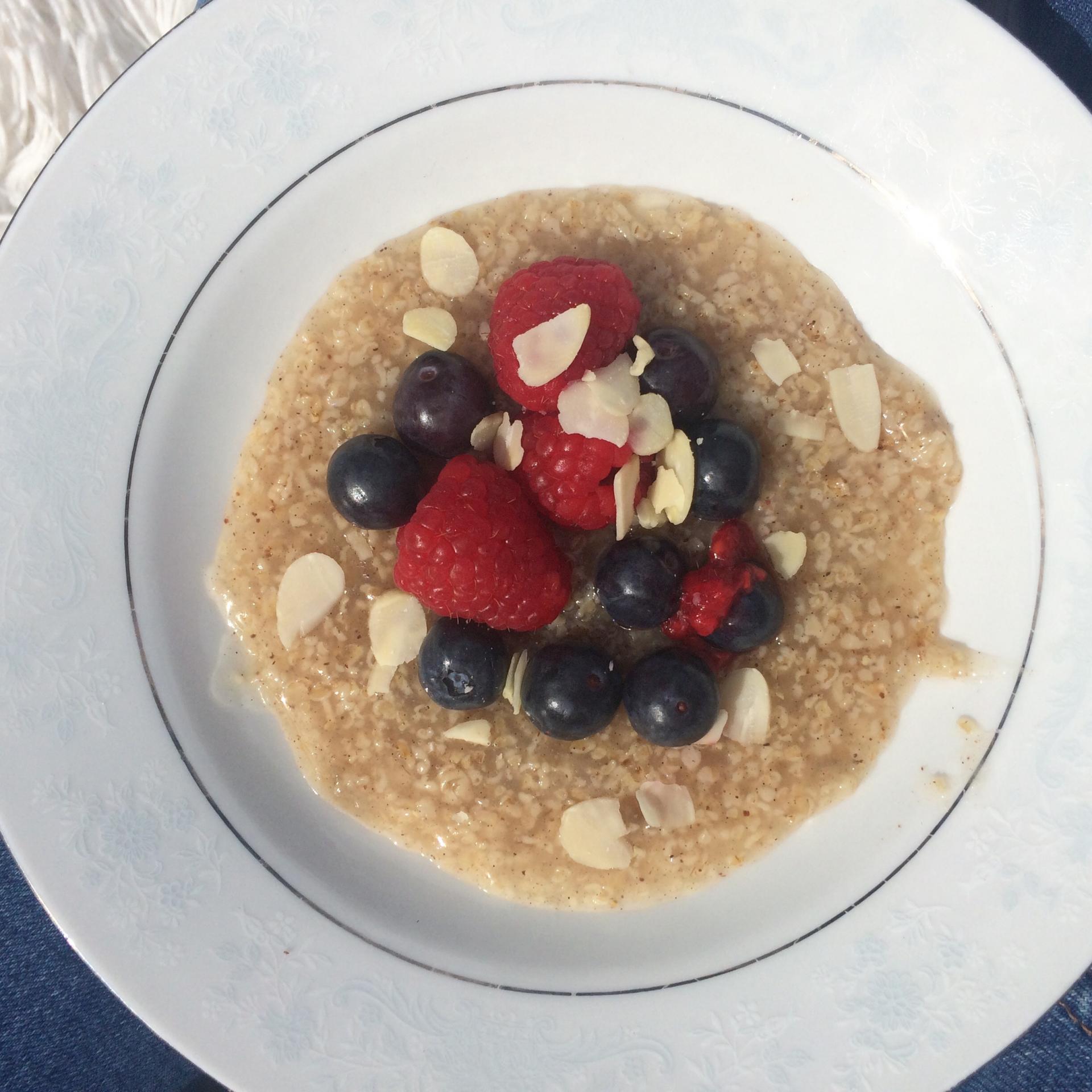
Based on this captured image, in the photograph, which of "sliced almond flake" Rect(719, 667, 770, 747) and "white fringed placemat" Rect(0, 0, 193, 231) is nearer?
"sliced almond flake" Rect(719, 667, 770, 747)

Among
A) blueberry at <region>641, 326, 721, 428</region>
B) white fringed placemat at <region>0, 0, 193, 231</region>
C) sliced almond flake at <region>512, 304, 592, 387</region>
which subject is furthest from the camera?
white fringed placemat at <region>0, 0, 193, 231</region>

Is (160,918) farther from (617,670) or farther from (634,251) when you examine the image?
(634,251)

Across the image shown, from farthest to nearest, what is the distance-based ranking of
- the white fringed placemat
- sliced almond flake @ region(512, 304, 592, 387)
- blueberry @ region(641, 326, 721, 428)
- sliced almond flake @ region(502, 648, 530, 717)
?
the white fringed placemat → sliced almond flake @ region(502, 648, 530, 717) → blueberry @ region(641, 326, 721, 428) → sliced almond flake @ region(512, 304, 592, 387)

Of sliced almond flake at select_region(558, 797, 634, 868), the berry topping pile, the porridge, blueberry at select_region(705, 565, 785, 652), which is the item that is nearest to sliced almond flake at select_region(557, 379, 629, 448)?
the berry topping pile

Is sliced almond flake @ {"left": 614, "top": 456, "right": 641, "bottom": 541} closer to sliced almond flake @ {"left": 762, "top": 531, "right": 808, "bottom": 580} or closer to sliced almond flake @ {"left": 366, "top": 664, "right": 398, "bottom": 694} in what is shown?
sliced almond flake @ {"left": 762, "top": 531, "right": 808, "bottom": 580}

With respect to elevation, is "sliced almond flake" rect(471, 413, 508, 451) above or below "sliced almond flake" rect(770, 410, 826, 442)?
below

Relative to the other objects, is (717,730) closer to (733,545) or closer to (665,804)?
(665,804)

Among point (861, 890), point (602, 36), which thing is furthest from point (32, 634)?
point (861, 890)
